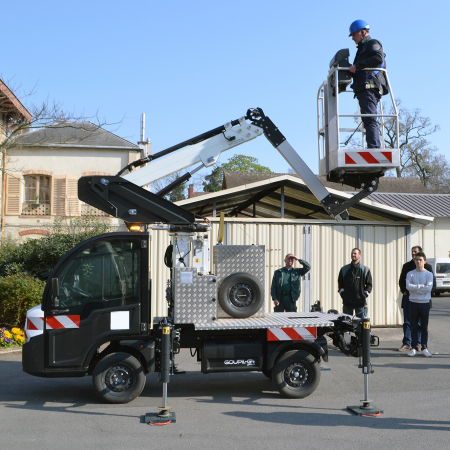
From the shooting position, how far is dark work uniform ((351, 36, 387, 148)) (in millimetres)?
7074

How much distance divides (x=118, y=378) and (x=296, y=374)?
239cm

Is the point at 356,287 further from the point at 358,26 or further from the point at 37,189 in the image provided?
the point at 37,189

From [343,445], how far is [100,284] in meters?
3.49

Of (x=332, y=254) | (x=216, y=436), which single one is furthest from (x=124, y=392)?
(x=332, y=254)

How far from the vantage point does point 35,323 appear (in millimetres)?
6953

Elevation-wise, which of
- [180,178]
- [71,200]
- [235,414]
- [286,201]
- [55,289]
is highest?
[71,200]

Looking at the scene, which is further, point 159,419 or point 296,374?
point 296,374

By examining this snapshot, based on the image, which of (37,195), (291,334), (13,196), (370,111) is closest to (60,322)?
(291,334)

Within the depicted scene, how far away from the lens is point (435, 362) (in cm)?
957

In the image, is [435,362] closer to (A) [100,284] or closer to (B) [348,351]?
(B) [348,351]

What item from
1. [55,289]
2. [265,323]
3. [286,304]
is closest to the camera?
[55,289]

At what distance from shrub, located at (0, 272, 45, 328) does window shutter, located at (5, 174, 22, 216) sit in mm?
12246

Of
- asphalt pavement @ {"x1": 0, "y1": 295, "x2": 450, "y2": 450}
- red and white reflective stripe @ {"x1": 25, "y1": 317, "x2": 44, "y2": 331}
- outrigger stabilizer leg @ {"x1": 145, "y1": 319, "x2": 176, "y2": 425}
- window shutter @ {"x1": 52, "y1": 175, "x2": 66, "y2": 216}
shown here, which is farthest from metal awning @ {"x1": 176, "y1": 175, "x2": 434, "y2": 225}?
window shutter @ {"x1": 52, "y1": 175, "x2": 66, "y2": 216}

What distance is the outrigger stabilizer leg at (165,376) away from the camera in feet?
19.9
